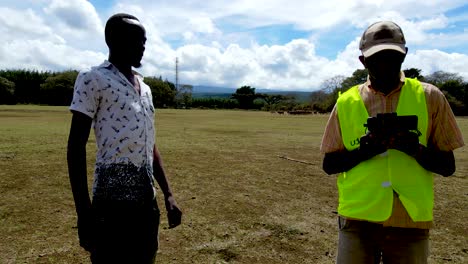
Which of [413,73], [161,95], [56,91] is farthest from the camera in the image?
[161,95]

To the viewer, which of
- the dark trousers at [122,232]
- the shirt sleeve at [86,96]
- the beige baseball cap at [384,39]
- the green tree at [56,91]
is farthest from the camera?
the green tree at [56,91]

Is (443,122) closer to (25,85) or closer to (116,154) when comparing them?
(116,154)

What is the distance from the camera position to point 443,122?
7.43 ft

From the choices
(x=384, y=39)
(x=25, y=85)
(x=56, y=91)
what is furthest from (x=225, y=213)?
(x=25, y=85)

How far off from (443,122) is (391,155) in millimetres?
354

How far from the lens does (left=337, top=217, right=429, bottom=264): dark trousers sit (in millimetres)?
2230

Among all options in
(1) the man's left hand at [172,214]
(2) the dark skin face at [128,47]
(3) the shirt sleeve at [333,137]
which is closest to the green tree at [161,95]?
(1) the man's left hand at [172,214]

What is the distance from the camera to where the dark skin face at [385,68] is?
228 cm

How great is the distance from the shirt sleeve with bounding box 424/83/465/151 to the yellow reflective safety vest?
52 mm

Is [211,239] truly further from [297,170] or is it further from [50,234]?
[297,170]

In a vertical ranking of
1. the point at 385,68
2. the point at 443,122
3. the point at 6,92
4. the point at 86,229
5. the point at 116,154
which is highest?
the point at 6,92

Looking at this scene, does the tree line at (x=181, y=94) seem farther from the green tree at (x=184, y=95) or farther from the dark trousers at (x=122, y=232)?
the dark trousers at (x=122, y=232)

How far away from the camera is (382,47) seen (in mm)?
2273

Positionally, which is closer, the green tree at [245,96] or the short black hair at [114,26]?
the short black hair at [114,26]
